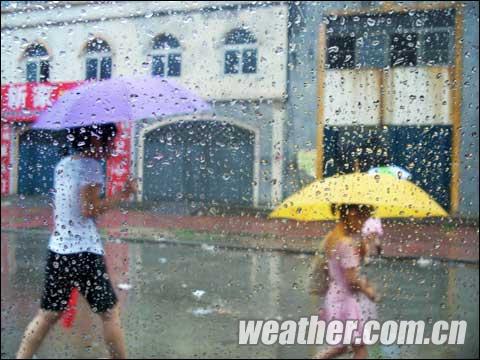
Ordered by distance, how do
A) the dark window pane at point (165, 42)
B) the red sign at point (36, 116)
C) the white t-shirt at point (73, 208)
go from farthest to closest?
the dark window pane at point (165, 42), the red sign at point (36, 116), the white t-shirt at point (73, 208)

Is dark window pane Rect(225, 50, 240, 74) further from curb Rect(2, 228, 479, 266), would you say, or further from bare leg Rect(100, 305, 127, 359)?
bare leg Rect(100, 305, 127, 359)

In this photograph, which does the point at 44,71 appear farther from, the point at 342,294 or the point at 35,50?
the point at 342,294

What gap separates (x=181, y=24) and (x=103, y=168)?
533 millimetres

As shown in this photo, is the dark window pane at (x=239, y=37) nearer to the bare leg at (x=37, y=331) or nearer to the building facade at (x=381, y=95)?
the building facade at (x=381, y=95)

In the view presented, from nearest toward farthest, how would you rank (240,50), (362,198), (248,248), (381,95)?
(362,198) < (381,95) < (240,50) < (248,248)

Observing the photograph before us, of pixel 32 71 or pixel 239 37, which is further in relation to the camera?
pixel 239 37

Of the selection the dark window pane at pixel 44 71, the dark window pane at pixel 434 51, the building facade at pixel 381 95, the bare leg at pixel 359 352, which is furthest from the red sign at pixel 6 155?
the dark window pane at pixel 434 51

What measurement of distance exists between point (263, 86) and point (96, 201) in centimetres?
59

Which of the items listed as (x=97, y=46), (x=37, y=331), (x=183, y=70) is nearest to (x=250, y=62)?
(x=183, y=70)

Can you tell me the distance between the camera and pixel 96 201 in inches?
55.8

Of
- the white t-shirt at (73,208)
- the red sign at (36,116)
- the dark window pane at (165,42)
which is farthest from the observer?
the dark window pane at (165,42)

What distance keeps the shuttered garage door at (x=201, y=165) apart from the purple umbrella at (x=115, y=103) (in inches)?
3.2

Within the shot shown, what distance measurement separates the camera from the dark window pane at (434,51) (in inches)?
62.0

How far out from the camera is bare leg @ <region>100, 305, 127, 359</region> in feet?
5.06
